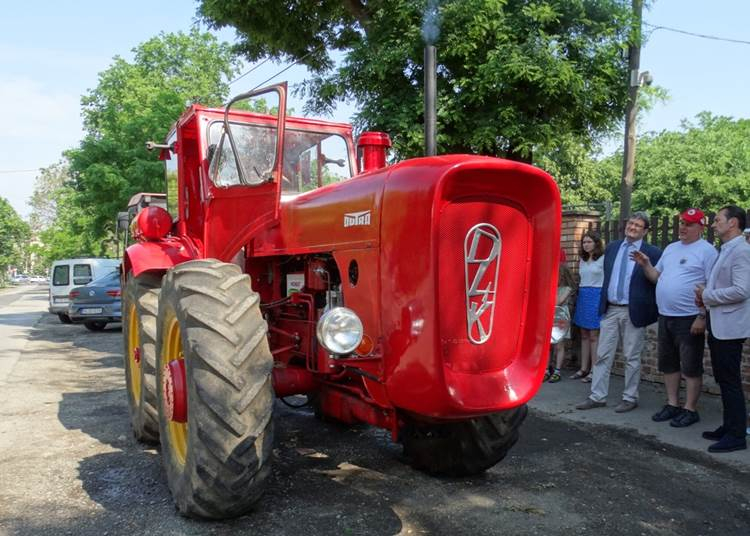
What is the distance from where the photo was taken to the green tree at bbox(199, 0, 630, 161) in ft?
26.5

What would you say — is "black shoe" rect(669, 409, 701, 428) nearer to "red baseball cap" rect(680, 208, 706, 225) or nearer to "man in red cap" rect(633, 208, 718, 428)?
"man in red cap" rect(633, 208, 718, 428)

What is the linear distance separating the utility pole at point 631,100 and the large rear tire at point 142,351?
5283 millimetres

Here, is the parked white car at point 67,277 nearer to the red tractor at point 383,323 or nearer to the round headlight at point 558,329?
the red tractor at point 383,323

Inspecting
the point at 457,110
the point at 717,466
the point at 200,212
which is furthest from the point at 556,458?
the point at 457,110

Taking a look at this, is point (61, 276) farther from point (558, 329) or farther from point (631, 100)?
point (558, 329)

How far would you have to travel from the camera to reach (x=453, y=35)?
8203 mm

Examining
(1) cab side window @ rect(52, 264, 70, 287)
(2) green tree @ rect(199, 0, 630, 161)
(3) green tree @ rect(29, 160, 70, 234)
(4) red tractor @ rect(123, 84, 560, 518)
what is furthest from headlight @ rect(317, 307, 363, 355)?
(3) green tree @ rect(29, 160, 70, 234)

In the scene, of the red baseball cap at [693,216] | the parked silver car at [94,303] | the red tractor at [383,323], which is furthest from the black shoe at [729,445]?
the parked silver car at [94,303]

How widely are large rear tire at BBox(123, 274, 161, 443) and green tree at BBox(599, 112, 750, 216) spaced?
1983cm

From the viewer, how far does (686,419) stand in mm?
5398

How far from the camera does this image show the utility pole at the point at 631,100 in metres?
8.65

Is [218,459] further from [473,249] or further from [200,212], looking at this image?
[200,212]

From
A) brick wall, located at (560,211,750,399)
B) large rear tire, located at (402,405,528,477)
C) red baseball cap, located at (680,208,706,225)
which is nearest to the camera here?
large rear tire, located at (402,405,528,477)

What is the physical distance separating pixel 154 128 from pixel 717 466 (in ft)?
71.2
